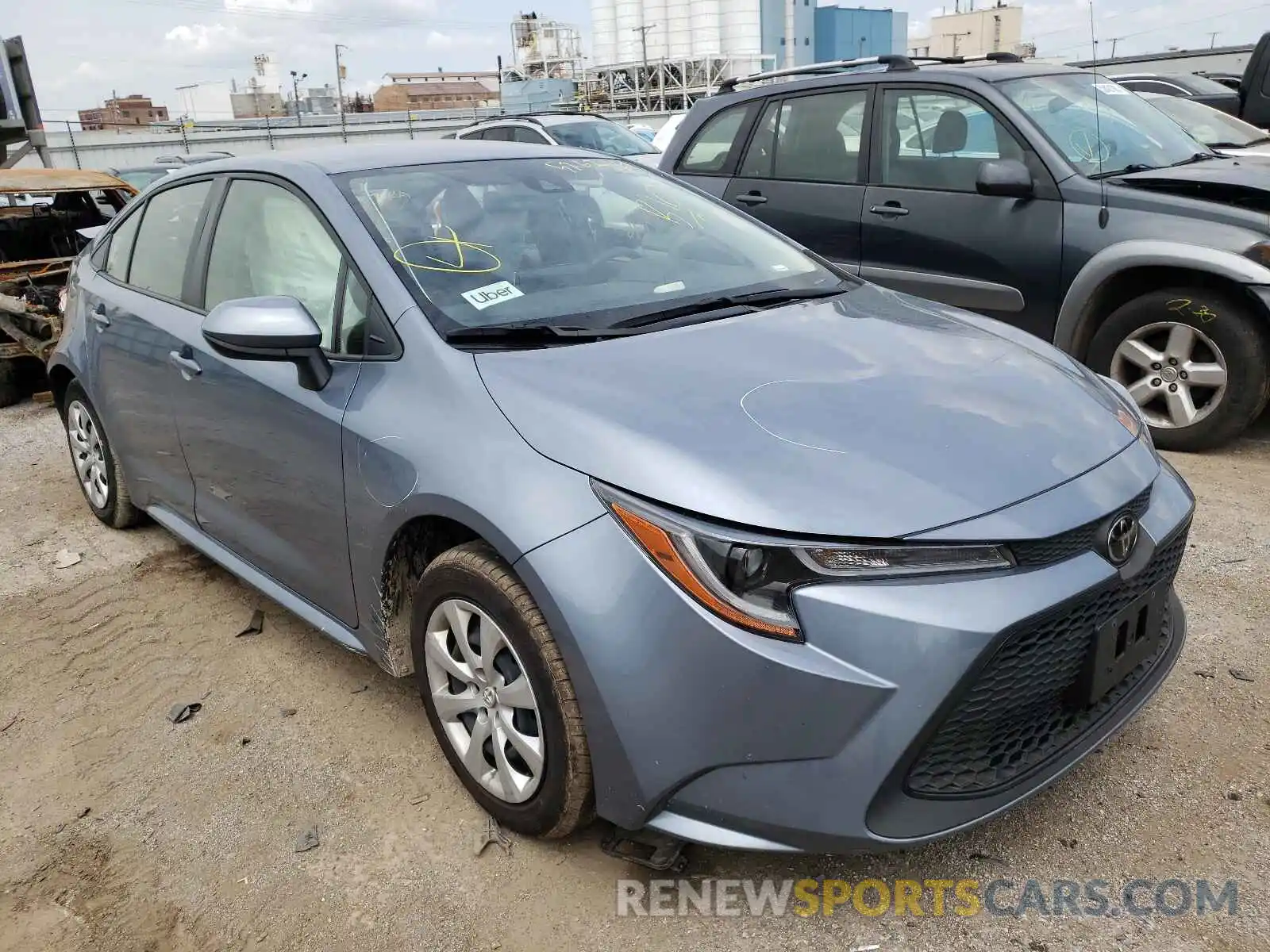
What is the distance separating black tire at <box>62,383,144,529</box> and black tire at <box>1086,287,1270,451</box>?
4.47 m

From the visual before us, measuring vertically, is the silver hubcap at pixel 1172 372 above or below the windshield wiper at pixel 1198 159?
below

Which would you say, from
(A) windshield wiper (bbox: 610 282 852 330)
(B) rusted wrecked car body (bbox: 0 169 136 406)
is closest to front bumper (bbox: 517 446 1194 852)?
(A) windshield wiper (bbox: 610 282 852 330)

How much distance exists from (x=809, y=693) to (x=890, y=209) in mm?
4196

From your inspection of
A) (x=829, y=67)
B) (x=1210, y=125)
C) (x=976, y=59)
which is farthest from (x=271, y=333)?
(x=1210, y=125)

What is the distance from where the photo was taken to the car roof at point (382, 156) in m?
3.09

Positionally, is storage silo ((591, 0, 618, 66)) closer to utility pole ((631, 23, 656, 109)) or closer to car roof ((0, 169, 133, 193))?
utility pole ((631, 23, 656, 109))

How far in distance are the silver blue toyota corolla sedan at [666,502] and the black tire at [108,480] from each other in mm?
1145

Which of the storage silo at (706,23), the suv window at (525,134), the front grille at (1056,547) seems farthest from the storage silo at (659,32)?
the front grille at (1056,547)

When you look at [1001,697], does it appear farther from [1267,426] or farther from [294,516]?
[1267,426]

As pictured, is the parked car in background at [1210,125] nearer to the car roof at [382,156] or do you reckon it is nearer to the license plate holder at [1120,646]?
the car roof at [382,156]

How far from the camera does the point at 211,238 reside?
3434 millimetres

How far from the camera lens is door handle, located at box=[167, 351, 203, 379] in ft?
10.7

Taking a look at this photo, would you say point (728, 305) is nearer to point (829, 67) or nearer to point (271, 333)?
point (271, 333)

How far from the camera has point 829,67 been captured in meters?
6.30
